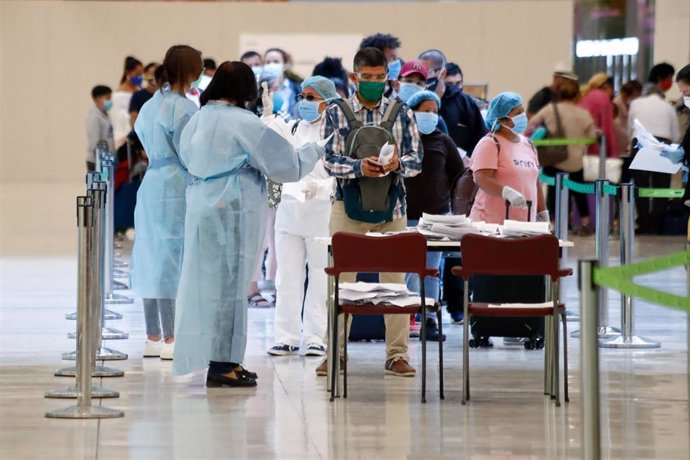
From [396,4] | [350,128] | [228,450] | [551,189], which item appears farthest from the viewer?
[396,4]

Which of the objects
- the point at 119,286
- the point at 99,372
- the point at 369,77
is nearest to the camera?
the point at 369,77

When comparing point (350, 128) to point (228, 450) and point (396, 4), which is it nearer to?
point (228, 450)

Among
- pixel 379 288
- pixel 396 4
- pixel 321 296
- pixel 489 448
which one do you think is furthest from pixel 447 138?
pixel 396 4

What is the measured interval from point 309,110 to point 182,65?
92 centimetres

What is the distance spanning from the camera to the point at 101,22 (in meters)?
27.4

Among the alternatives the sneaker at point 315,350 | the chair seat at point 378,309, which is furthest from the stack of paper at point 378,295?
the sneaker at point 315,350

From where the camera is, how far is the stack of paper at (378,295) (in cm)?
748

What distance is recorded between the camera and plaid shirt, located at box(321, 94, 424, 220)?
800 cm

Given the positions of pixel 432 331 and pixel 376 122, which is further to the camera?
pixel 432 331

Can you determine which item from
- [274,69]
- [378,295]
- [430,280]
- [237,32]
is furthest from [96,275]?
[237,32]

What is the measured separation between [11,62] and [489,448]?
22.9 metres

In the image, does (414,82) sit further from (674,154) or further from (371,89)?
(371,89)

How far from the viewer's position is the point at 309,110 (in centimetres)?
903

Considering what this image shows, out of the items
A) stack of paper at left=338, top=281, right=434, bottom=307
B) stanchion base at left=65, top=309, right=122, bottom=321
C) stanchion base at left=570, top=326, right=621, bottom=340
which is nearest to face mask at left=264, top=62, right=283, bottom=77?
stanchion base at left=65, top=309, right=122, bottom=321
